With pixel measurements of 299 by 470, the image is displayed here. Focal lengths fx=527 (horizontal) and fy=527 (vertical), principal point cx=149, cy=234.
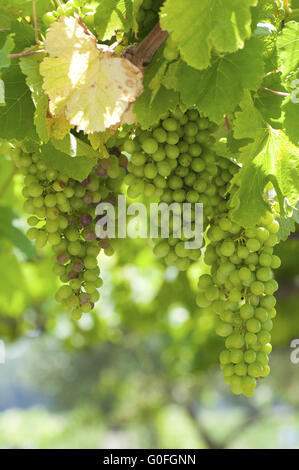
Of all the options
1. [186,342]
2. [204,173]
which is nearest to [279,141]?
[204,173]

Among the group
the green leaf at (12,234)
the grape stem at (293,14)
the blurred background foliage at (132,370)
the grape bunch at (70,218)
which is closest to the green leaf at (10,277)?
the blurred background foliage at (132,370)

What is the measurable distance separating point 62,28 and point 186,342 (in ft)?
14.4

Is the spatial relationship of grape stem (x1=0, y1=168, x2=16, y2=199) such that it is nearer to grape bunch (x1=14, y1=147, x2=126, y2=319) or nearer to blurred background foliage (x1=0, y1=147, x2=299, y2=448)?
blurred background foliage (x1=0, y1=147, x2=299, y2=448)

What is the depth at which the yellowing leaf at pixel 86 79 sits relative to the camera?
1.90 ft

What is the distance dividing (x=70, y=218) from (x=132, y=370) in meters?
9.71

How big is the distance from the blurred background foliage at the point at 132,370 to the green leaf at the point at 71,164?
3.49ft

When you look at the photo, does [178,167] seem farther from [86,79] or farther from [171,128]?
[86,79]

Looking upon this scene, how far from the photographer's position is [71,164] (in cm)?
68

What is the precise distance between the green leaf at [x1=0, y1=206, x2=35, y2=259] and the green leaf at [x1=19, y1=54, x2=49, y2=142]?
0.96 meters

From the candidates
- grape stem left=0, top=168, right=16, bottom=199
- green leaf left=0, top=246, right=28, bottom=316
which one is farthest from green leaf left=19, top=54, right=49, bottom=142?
green leaf left=0, top=246, right=28, bottom=316

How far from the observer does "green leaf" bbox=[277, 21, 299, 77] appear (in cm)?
61

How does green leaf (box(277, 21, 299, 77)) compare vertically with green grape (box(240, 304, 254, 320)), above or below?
above

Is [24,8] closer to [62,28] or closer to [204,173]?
[62,28]
